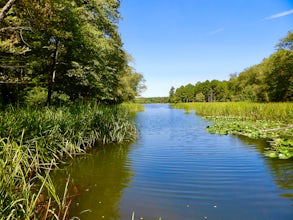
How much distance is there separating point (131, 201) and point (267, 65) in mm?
36063

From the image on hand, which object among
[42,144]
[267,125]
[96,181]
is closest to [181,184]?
[96,181]

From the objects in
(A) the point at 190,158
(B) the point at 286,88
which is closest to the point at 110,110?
(A) the point at 190,158

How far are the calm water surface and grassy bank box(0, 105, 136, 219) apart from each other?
52cm

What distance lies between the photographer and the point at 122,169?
22.3 ft

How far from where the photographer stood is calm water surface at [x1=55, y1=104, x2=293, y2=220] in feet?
13.6

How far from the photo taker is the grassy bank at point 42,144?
290cm

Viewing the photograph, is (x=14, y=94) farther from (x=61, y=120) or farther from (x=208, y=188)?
(x=208, y=188)

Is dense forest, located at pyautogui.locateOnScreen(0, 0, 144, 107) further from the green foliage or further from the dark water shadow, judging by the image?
the dark water shadow

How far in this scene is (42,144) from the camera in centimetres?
603

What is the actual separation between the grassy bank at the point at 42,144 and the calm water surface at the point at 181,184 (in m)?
0.52

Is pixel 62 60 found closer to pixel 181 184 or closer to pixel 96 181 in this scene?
pixel 96 181

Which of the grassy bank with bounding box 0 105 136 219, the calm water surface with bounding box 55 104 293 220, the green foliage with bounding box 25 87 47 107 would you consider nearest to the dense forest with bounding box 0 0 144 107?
the green foliage with bounding box 25 87 47 107

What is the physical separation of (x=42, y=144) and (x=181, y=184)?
330 centimetres

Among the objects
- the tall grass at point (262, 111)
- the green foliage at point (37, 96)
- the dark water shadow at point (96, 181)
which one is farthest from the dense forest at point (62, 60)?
the tall grass at point (262, 111)
